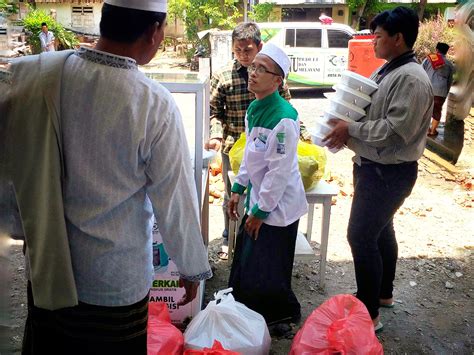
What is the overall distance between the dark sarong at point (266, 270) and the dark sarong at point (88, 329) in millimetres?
1356

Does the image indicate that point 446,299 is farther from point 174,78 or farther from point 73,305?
point 73,305

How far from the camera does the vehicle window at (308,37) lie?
43.3 ft

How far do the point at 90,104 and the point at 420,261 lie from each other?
3.46 m

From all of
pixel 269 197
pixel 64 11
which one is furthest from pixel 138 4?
pixel 64 11

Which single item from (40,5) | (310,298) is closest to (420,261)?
(310,298)

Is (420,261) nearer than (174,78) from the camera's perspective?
No

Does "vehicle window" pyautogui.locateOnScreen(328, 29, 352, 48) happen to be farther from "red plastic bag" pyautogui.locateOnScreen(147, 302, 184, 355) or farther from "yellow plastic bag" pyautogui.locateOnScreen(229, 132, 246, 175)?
"red plastic bag" pyautogui.locateOnScreen(147, 302, 184, 355)

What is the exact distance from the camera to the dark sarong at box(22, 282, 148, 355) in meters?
1.53

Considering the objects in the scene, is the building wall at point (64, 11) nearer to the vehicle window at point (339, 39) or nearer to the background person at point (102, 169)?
the vehicle window at point (339, 39)

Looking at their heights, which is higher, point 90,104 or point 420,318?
point 90,104

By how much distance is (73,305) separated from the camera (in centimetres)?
147

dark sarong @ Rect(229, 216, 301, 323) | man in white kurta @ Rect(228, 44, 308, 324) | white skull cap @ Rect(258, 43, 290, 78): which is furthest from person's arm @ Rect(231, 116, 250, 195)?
white skull cap @ Rect(258, 43, 290, 78)

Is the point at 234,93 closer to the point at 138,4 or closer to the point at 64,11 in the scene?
the point at 138,4

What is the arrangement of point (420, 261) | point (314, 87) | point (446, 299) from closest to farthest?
1. point (446, 299)
2. point (420, 261)
3. point (314, 87)
